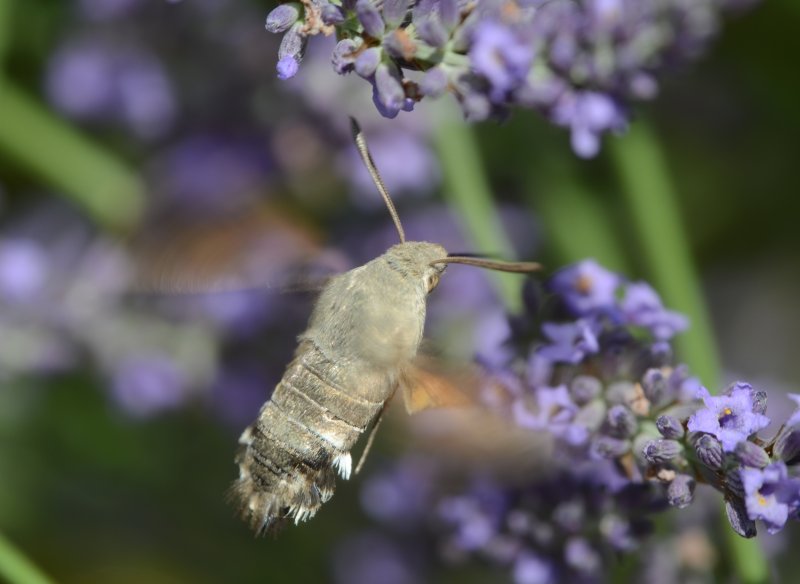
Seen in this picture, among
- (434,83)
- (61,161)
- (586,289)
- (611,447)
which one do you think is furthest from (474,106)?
(61,161)

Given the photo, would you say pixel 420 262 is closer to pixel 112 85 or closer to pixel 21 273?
pixel 21 273

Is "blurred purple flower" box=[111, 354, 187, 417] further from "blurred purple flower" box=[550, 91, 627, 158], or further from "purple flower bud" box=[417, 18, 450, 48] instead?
"purple flower bud" box=[417, 18, 450, 48]

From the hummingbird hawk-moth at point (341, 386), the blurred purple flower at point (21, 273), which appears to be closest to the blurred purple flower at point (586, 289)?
the hummingbird hawk-moth at point (341, 386)

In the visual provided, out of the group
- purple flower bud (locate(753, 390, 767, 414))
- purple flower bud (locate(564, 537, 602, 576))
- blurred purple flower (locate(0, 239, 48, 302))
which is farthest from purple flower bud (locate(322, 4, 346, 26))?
blurred purple flower (locate(0, 239, 48, 302))

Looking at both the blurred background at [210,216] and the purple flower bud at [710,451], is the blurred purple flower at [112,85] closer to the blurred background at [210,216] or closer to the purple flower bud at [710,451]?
the blurred background at [210,216]

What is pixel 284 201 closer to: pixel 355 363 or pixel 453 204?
pixel 453 204

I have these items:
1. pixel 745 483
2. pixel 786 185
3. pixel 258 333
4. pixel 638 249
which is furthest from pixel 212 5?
pixel 745 483
